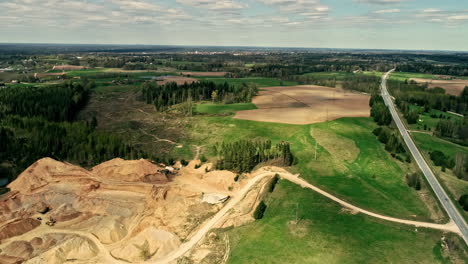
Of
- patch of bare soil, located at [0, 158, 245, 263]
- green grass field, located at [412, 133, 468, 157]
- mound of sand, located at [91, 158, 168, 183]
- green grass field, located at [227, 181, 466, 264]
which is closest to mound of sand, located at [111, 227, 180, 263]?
patch of bare soil, located at [0, 158, 245, 263]

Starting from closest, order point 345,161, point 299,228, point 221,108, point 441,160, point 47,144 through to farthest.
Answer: point 299,228, point 345,161, point 441,160, point 47,144, point 221,108

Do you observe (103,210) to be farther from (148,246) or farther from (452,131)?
(452,131)

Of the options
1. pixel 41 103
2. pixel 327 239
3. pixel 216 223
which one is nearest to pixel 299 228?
pixel 327 239

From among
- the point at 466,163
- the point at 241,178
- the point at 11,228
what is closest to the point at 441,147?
the point at 466,163

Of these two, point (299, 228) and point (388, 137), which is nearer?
point (299, 228)

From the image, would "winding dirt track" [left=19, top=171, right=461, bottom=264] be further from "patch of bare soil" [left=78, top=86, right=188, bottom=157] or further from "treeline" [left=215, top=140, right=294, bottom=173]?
"patch of bare soil" [left=78, top=86, right=188, bottom=157]

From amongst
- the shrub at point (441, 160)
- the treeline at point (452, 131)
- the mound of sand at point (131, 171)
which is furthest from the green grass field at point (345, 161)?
the mound of sand at point (131, 171)

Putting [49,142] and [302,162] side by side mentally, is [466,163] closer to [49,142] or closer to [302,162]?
[302,162]
